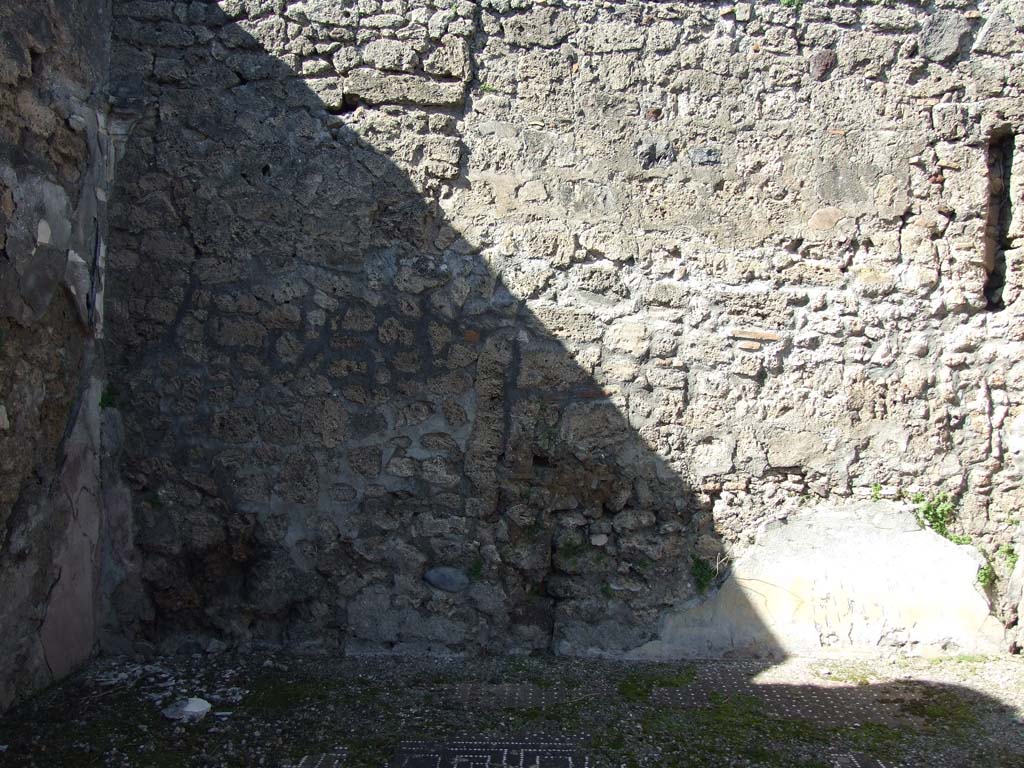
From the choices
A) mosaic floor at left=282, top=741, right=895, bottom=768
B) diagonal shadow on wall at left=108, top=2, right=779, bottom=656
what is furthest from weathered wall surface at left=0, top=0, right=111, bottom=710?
mosaic floor at left=282, top=741, right=895, bottom=768

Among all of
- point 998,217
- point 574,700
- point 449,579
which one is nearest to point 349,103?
point 449,579

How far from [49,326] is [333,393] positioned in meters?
1.06

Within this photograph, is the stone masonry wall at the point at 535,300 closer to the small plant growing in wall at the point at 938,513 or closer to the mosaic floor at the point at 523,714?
the small plant growing in wall at the point at 938,513

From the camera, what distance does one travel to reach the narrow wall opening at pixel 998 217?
3.62 meters

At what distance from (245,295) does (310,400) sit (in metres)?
A: 0.50

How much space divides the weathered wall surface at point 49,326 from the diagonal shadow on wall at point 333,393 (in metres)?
0.15

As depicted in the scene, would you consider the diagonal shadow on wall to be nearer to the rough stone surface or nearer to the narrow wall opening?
the rough stone surface

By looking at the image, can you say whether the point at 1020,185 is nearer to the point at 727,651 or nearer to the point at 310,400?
the point at 727,651

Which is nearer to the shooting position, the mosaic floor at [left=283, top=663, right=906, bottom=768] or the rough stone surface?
the mosaic floor at [left=283, top=663, right=906, bottom=768]

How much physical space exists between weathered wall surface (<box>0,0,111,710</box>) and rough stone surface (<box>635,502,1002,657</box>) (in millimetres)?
2285

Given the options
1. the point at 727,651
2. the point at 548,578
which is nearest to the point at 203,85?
the point at 548,578

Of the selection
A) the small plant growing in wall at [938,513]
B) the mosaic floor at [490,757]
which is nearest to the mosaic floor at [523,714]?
the mosaic floor at [490,757]

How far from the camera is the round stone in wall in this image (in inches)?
139

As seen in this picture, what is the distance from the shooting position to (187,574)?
356 centimetres
